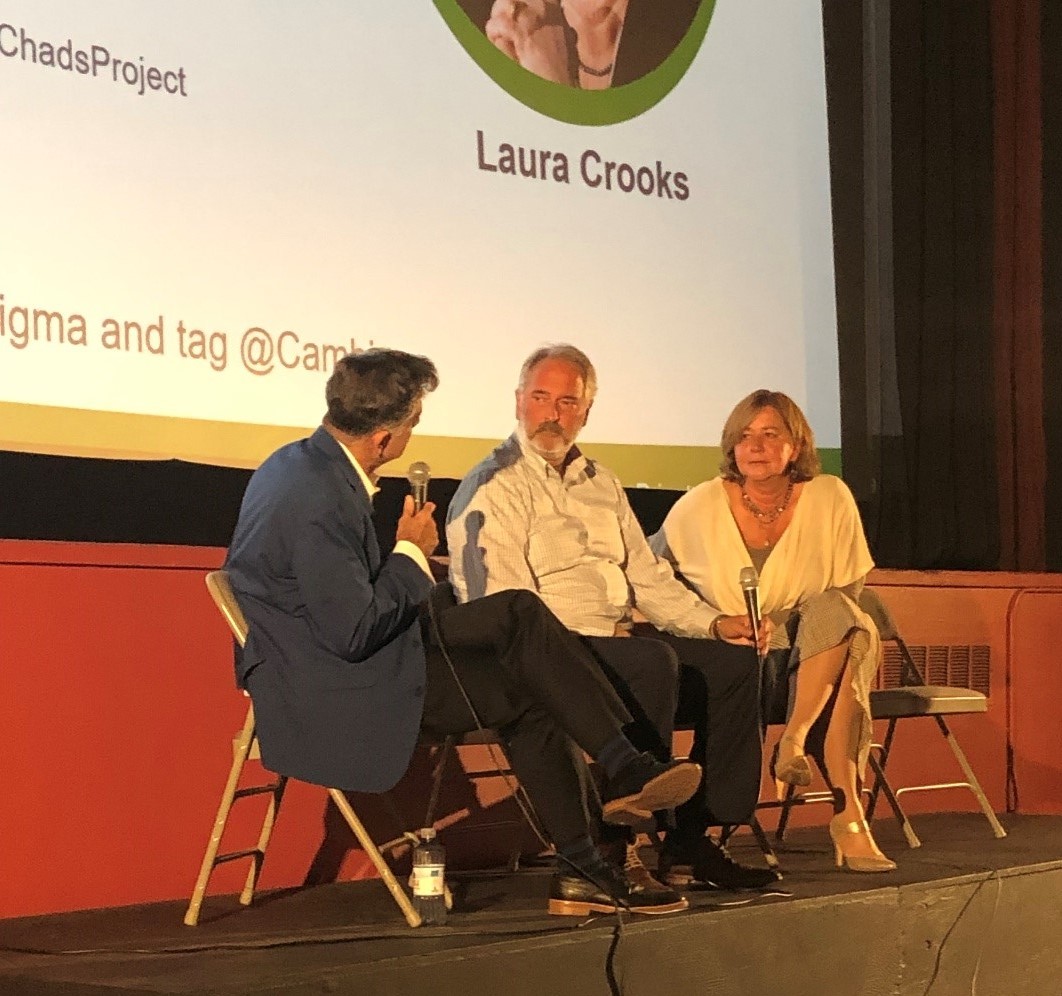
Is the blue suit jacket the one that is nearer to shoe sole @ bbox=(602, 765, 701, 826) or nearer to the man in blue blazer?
the man in blue blazer

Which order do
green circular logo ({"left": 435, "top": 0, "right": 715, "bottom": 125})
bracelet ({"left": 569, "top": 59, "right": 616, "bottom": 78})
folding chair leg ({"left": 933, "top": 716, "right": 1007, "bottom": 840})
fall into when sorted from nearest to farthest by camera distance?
folding chair leg ({"left": 933, "top": 716, "right": 1007, "bottom": 840})
green circular logo ({"left": 435, "top": 0, "right": 715, "bottom": 125})
bracelet ({"left": 569, "top": 59, "right": 616, "bottom": 78})

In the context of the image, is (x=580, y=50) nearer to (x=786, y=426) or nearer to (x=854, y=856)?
(x=786, y=426)

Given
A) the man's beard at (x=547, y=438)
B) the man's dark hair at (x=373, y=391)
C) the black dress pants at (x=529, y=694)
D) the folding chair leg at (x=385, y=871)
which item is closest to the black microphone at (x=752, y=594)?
the man's beard at (x=547, y=438)

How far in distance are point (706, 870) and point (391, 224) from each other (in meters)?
1.58

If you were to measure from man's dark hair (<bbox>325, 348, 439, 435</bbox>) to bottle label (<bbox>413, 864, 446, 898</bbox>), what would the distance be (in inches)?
29.0

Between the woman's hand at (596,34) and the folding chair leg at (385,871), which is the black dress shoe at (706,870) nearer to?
the folding chair leg at (385,871)

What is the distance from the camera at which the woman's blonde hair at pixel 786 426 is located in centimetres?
329

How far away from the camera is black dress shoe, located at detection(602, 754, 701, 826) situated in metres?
2.47

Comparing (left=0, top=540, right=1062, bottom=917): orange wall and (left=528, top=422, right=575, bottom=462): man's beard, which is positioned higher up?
(left=528, top=422, right=575, bottom=462): man's beard

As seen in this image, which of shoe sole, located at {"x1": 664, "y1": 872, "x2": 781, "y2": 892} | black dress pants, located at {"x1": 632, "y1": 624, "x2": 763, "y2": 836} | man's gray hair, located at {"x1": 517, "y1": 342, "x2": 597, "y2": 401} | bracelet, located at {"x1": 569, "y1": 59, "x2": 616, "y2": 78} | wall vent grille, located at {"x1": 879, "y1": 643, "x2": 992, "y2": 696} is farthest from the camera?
wall vent grille, located at {"x1": 879, "y1": 643, "x2": 992, "y2": 696}

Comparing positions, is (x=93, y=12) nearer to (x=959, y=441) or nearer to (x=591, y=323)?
(x=591, y=323)

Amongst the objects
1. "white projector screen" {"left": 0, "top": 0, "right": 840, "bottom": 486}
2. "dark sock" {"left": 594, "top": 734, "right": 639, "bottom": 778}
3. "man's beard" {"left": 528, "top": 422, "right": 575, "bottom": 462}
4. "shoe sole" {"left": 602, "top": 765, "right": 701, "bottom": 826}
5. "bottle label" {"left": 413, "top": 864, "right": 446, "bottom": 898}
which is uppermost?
"white projector screen" {"left": 0, "top": 0, "right": 840, "bottom": 486}

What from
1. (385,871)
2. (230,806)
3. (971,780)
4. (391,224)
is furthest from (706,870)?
(391,224)

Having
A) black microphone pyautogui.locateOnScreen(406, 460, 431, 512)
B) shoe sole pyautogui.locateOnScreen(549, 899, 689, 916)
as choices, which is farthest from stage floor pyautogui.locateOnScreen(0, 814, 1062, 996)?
black microphone pyautogui.locateOnScreen(406, 460, 431, 512)
